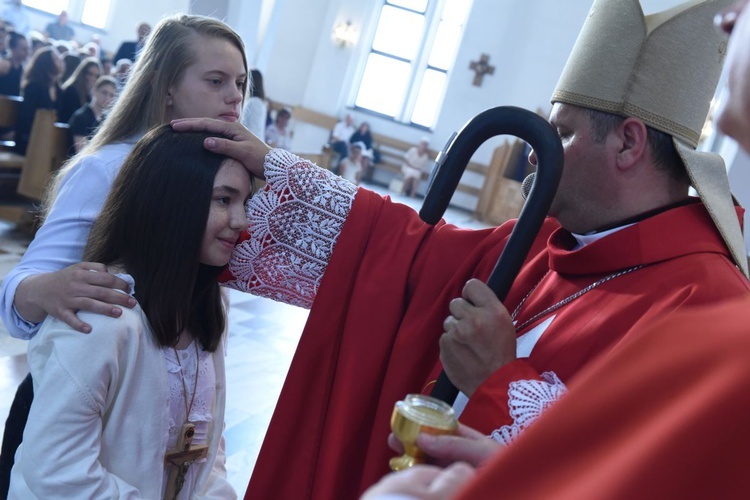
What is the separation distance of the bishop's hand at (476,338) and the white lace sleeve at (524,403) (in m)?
0.07

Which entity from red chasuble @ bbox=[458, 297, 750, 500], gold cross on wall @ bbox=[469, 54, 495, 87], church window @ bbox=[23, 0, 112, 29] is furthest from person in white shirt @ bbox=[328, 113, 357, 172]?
red chasuble @ bbox=[458, 297, 750, 500]

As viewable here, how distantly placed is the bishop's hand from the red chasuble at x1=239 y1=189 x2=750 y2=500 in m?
0.16

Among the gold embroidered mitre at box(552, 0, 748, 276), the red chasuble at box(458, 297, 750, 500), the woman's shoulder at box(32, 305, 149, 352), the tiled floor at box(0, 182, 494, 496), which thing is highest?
the gold embroidered mitre at box(552, 0, 748, 276)

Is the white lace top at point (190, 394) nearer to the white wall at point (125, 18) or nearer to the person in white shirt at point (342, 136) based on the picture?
the person in white shirt at point (342, 136)

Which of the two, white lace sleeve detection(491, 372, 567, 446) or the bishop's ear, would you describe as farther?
the bishop's ear

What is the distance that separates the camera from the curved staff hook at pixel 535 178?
4.35ft

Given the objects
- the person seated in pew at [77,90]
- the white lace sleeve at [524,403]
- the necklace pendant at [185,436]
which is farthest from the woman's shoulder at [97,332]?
the person seated in pew at [77,90]

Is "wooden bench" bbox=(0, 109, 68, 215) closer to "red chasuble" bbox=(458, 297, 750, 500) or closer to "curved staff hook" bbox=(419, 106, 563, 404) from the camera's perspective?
"curved staff hook" bbox=(419, 106, 563, 404)

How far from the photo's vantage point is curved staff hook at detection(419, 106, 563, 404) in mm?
1327

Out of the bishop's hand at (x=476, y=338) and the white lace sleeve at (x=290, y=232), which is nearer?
the bishop's hand at (x=476, y=338)

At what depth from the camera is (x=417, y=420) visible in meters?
0.82

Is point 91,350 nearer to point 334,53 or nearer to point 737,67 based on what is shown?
point 737,67

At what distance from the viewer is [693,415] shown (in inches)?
25.1

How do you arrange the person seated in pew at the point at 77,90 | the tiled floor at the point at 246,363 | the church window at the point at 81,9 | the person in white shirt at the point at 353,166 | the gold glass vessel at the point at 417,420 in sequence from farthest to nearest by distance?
the church window at the point at 81,9
the person in white shirt at the point at 353,166
the person seated in pew at the point at 77,90
the tiled floor at the point at 246,363
the gold glass vessel at the point at 417,420
